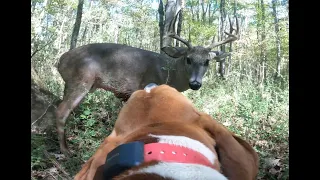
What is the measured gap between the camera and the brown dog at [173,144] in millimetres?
1126

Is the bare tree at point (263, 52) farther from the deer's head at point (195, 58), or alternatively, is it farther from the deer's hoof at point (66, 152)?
the deer's hoof at point (66, 152)

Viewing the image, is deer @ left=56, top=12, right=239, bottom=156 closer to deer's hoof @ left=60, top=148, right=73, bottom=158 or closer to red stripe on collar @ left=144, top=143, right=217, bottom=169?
deer's hoof @ left=60, top=148, right=73, bottom=158

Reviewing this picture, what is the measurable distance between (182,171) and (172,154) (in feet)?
0.41

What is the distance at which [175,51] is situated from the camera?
6.45 metres

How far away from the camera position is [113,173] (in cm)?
120

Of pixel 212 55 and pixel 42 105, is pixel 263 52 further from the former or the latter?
pixel 42 105

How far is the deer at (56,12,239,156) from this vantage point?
5.29 m

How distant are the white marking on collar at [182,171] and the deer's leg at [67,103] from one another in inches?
145

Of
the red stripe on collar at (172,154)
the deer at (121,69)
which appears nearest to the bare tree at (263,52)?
the deer at (121,69)

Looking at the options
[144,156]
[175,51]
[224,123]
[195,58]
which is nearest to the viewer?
[144,156]

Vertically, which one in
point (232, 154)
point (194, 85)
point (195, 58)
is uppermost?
point (195, 58)

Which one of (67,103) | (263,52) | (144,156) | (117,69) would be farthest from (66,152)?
(263,52)

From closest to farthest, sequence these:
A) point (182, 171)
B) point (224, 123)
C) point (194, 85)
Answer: point (182, 171)
point (224, 123)
point (194, 85)
